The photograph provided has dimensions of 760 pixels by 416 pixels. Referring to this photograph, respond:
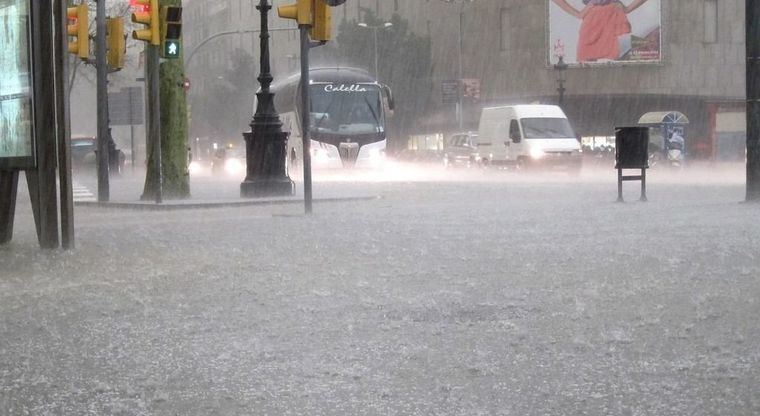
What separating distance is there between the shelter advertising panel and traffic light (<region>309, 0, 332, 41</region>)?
6120 mm

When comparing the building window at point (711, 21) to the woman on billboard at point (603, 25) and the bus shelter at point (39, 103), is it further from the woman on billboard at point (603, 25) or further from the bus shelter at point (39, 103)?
the bus shelter at point (39, 103)

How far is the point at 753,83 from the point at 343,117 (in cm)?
2608

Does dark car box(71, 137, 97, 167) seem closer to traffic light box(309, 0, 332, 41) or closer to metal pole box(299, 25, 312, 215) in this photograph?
metal pole box(299, 25, 312, 215)

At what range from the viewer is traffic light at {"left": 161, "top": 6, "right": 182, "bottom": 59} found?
23484 mm

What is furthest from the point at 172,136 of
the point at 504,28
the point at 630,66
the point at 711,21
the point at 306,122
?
the point at 711,21

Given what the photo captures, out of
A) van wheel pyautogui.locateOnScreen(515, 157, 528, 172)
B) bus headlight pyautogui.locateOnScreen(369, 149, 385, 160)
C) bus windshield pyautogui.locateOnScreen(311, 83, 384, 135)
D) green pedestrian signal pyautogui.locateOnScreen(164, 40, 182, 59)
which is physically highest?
green pedestrian signal pyautogui.locateOnScreen(164, 40, 182, 59)

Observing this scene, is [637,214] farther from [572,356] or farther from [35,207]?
[572,356]

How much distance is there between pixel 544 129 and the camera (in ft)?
137

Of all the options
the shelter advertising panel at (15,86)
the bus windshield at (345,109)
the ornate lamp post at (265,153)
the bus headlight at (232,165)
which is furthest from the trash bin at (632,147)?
the bus headlight at (232,165)

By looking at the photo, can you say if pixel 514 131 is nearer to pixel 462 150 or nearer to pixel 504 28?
pixel 462 150

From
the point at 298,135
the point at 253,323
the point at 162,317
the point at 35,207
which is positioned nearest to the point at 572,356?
the point at 253,323

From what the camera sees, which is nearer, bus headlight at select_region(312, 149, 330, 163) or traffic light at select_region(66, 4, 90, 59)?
traffic light at select_region(66, 4, 90, 59)

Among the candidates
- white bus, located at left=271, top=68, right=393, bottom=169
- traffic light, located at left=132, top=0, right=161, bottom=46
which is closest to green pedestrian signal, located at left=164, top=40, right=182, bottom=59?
traffic light, located at left=132, top=0, right=161, bottom=46

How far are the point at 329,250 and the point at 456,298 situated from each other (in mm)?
4417
